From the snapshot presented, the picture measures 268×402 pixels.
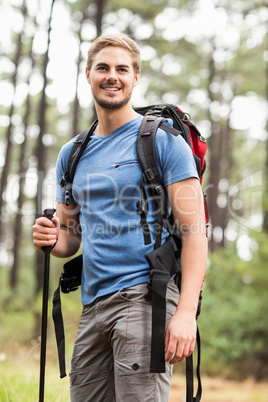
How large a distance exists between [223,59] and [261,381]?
1202cm

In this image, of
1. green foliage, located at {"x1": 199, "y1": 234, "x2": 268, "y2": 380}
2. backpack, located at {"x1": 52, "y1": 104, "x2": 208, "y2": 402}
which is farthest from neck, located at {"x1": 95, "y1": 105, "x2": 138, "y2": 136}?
green foliage, located at {"x1": 199, "y1": 234, "x2": 268, "y2": 380}

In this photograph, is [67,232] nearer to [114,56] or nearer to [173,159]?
[173,159]

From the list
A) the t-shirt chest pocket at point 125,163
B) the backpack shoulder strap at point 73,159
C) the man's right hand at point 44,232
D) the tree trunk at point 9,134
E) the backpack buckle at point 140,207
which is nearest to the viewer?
the backpack buckle at point 140,207

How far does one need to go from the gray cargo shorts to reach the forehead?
3.99 ft

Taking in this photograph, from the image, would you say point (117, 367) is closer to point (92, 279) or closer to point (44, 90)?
point (92, 279)

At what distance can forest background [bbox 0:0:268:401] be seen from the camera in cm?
1116

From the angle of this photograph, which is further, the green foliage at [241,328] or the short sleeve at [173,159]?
the green foliage at [241,328]

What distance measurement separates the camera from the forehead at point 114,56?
2.49m

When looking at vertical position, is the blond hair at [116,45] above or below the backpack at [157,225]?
above

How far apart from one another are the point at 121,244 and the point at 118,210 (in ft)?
0.58

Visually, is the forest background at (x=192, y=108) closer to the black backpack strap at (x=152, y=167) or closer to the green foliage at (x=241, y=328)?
the green foliage at (x=241, y=328)

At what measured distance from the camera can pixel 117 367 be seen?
2143mm

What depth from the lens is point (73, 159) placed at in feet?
8.54

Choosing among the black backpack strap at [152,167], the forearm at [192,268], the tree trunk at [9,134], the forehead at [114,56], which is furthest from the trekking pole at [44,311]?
the tree trunk at [9,134]
